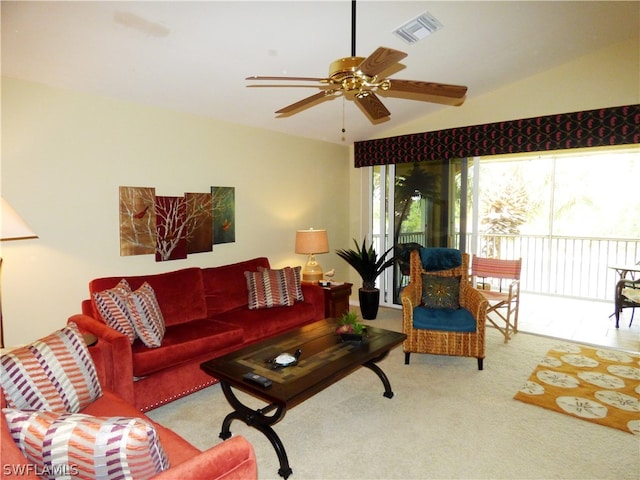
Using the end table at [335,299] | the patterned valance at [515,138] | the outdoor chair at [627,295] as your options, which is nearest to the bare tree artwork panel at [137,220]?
the end table at [335,299]

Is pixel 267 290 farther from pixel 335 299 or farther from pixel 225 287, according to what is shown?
pixel 335 299

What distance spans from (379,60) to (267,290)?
8.68 feet

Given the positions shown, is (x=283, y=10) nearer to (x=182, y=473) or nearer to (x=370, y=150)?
(x=182, y=473)

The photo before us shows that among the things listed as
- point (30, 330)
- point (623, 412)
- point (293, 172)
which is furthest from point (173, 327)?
point (623, 412)

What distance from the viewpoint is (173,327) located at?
3.20 meters

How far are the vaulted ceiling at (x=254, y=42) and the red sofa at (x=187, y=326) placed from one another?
1623 millimetres

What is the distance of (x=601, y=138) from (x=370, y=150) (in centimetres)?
273

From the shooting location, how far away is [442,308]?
381 centimetres

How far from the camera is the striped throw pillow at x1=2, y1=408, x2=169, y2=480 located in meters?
1.09

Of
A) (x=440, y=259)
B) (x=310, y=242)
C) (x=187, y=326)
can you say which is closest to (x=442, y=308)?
(x=440, y=259)

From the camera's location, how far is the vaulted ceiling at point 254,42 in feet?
7.44

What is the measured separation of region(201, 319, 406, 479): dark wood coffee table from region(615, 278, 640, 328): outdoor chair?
323 centimetres

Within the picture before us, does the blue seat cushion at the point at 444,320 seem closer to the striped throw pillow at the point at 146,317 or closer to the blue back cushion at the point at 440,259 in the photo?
the blue back cushion at the point at 440,259

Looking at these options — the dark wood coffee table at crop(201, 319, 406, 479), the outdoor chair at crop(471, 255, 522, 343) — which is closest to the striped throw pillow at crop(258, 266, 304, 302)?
the dark wood coffee table at crop(201, 319, 406, 479)
